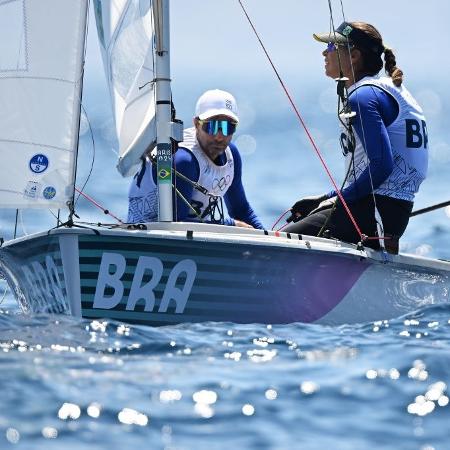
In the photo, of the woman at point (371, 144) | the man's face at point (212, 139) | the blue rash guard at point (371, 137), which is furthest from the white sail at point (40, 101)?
the blue rash guard at point (371, 137)

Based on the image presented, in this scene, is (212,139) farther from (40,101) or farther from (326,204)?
(40,101)

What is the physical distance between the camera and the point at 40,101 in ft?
21.1

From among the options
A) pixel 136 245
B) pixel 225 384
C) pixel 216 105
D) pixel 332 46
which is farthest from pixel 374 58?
pixel 225 384

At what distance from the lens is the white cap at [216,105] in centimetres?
666

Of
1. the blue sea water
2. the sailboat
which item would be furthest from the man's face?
the blue sea water

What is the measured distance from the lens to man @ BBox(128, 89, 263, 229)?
6633 millimetres

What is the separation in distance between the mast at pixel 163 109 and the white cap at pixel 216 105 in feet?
0.87

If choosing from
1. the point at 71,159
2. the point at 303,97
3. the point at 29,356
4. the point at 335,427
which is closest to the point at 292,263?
the point at 71,159

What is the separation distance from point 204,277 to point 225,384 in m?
1.58

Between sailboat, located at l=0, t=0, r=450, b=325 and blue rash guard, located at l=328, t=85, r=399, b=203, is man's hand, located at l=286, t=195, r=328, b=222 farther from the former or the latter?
sailboat, located at l=0, t=0, r=450, b=325

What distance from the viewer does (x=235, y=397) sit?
4133 mm

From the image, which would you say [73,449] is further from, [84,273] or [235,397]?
[84,273]

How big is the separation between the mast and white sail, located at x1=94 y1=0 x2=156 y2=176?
2.5 inches

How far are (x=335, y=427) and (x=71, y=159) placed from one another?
3.01m
